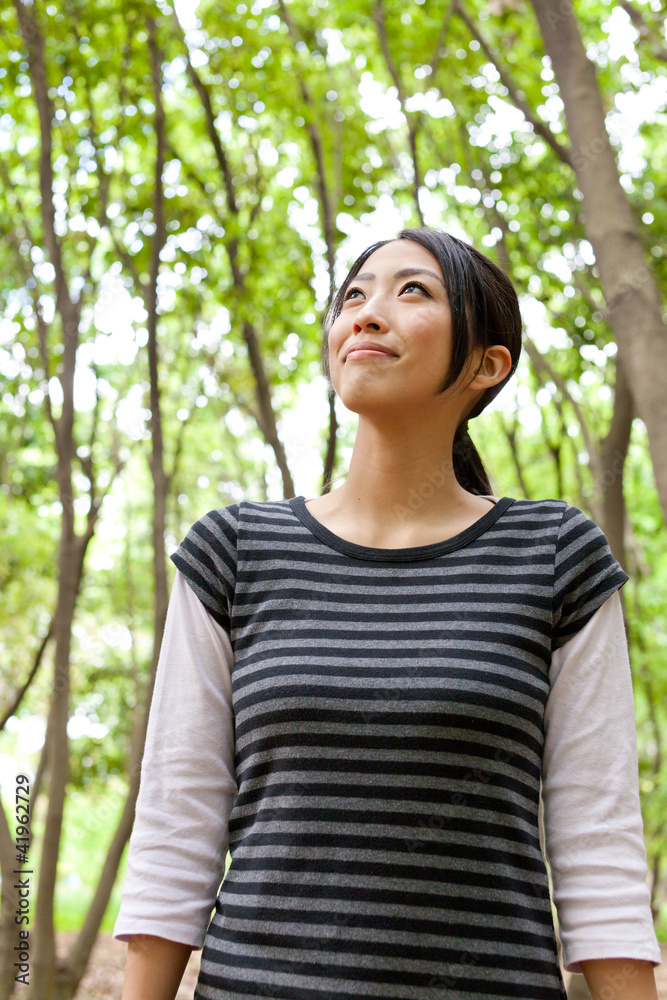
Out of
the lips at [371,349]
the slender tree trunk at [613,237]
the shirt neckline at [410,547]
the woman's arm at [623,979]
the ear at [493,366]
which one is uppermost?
the slender tree trunk at [613,237]

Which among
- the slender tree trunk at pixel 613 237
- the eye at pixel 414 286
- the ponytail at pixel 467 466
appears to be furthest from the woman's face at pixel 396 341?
the slender tree trunk at pixel 613 237

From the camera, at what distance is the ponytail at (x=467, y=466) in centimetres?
190

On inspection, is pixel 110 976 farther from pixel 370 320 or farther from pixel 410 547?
pixel 370 320

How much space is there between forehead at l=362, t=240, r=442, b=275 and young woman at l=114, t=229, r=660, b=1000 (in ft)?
0.19

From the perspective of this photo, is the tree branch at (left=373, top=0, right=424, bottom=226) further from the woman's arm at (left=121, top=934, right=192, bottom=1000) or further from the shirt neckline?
the woman's arm at (left=121, top=934, right=192, bottom=1000)

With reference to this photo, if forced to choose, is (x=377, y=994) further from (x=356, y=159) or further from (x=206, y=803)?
(x=356, y=159)

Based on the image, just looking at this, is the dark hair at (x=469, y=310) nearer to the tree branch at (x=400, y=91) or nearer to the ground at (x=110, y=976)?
the tree branch at (x=400, y=91)

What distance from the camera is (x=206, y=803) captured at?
58.4 inches

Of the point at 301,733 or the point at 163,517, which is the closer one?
the point at 301,733

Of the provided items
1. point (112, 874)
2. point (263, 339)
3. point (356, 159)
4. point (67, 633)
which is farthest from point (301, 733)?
point (356, 159)

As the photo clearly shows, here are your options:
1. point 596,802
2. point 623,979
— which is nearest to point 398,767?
point 596,802

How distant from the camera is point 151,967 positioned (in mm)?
1390

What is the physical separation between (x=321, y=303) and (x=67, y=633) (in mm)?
2465

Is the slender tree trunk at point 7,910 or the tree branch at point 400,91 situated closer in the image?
the slender tree trunk at point 7,910
